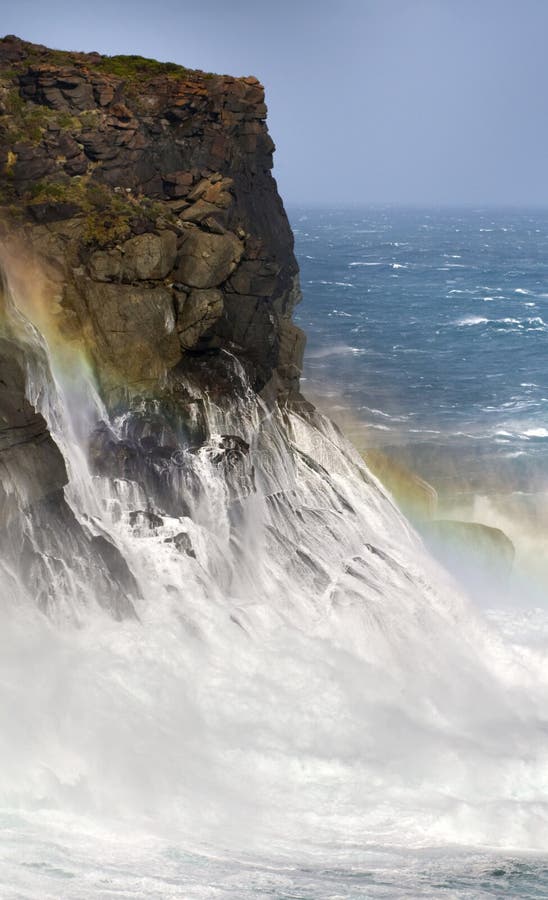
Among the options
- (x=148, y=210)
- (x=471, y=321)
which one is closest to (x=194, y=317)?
(x=148, y=210)

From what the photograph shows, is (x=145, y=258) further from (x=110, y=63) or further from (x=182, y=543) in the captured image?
(x=110, y=63)

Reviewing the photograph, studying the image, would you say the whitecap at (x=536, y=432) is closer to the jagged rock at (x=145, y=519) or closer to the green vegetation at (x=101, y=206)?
the green vegetation at (x=101, y=206)

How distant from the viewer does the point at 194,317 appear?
3362 centimetres

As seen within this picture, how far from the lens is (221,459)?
31.2m

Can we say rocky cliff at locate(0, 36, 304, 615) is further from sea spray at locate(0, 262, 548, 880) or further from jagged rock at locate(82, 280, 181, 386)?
sea spray at locate(0, 262, 548, 880)

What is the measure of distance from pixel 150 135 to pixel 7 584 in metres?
22.6

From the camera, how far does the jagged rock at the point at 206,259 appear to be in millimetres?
34000

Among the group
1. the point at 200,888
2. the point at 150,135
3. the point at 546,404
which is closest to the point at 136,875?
the point at 200,888

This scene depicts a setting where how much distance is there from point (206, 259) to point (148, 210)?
3.62 m

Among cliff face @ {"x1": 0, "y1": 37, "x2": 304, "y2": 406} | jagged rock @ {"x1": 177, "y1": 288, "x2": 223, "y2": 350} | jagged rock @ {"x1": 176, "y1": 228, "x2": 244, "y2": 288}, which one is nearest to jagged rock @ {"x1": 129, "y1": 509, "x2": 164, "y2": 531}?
cliff face @ {"x1": 0, "y1": 37, "x2": 304, "y2": 406}

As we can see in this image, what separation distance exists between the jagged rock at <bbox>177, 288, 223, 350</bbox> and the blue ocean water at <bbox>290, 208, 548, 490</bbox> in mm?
19097

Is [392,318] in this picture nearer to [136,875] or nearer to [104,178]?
[104,178]

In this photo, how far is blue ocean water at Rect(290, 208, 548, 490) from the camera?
5275 cm

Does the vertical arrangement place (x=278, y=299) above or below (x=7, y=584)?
above
